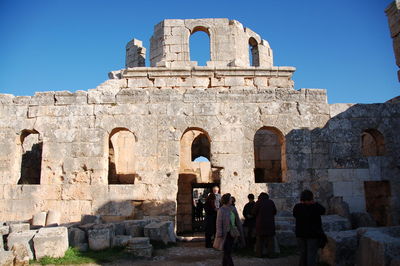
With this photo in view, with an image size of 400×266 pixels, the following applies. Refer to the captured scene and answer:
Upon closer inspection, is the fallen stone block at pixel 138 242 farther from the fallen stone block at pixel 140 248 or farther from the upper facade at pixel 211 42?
the upper facade at pixel 211 42

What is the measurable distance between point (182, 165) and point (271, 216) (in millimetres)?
6495

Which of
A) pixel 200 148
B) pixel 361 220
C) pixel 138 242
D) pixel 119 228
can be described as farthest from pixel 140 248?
pixel 200 148

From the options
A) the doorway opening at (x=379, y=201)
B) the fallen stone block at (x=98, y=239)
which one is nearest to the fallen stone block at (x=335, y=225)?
the doorway opening at (x=379, y=201)

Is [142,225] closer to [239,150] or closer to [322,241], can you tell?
[239,150]

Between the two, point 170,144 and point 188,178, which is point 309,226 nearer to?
point 170,144

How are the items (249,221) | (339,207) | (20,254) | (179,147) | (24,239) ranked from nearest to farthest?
(20,254) < (24,239) < (249,221) < (339,207) < (179,147)

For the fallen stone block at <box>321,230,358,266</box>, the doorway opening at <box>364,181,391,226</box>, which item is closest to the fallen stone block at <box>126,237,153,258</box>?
the fallen stone block at <box>321,230,358,266</box>

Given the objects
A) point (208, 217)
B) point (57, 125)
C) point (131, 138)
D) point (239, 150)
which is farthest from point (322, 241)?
point (131, 138)

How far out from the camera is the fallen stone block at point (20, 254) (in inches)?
238

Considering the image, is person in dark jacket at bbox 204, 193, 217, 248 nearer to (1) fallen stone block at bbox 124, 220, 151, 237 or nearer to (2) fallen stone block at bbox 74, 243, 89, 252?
(1) fallen stone block at bbox 124, 220, 151, 237

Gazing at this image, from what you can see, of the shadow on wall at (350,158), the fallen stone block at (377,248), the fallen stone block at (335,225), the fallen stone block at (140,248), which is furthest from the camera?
the shadow on wall at (350,158)

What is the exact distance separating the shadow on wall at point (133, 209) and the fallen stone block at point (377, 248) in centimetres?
508

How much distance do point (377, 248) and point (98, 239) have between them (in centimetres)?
490

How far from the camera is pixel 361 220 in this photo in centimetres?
856
